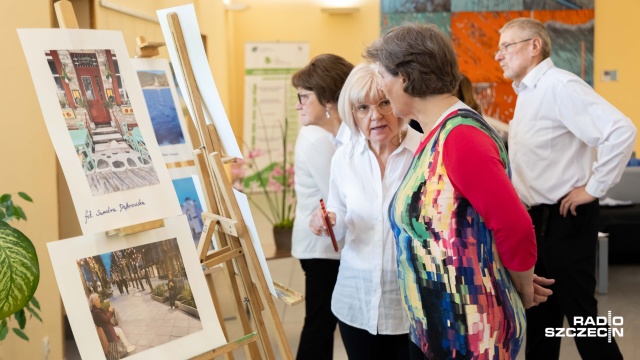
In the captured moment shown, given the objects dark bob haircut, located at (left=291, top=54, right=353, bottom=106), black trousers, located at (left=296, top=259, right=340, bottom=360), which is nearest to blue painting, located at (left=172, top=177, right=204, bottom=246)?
black trousers, located at (left=296, top=259, right=340, bottom=360)

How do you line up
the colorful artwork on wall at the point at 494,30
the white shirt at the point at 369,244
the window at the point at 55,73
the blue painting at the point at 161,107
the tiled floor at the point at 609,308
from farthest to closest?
the colorful artwork on wall at the point at 494,30
the tiled floor at the point at 609,308
the blue painting at the point at 161,107
the white shirt at the point at 369,244
the window at the point at 55,73

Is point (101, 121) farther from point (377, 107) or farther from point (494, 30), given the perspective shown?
point (494, 30)

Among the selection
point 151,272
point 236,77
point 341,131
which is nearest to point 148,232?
point 151,272

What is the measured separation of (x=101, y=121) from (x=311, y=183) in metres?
1.24

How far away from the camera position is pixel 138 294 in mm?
1948

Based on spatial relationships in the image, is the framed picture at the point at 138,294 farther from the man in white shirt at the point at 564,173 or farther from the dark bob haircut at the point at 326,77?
the man in white shirt at the point at 564,173

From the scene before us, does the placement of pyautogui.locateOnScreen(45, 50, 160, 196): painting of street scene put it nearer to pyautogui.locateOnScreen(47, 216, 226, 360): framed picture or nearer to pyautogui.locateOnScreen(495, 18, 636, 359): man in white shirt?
pyautogui.locateOnScreen(47, 216, 226, 360): framed picture

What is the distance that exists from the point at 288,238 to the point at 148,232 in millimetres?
3903

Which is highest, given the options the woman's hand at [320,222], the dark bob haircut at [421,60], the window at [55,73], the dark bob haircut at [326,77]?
the window at [55,73]

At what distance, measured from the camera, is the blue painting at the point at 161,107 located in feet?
8.79

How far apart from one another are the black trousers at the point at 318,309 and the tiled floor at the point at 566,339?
436 millimetres

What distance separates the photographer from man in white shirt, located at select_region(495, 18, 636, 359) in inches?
121

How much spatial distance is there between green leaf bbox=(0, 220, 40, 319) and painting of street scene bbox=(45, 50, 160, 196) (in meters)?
0.36

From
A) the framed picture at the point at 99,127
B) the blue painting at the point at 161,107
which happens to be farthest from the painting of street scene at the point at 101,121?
the blue painting at the point at 161,107
